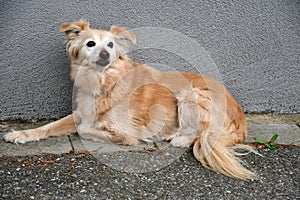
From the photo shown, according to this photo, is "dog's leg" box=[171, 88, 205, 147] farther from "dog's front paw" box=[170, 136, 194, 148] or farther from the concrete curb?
the concrete curb

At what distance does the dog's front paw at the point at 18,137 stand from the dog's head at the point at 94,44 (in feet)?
2.49

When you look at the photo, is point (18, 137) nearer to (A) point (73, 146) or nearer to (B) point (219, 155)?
(A) point (73, 146)

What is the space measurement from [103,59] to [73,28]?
1.27ft

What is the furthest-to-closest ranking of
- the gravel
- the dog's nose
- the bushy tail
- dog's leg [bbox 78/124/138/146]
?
dog's leg [bbox 78/124/138/146]
the dog's nose
the bushy tail
the gravel

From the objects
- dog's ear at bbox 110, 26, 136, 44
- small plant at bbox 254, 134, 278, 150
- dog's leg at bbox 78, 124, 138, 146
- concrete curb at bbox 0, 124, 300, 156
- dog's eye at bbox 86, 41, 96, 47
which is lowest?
concrete curb at bbox 0, 124, 300, 156

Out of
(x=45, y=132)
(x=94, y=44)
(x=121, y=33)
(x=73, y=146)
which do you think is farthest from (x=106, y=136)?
(x=121, y=33)

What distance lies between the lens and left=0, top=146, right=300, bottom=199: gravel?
8.61 feet

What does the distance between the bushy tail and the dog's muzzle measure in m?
1.00

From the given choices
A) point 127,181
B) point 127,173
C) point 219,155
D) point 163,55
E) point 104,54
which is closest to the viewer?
point 127,181

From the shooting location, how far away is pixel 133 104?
11.3 feet

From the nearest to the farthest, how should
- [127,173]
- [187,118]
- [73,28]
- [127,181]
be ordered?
1. [127,181]
2. [127,173]
3. [73,28]
4. [187,118]

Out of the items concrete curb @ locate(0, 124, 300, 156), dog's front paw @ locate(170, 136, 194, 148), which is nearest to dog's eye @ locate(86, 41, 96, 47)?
concrete curb @ locate(0, 124, 300, 156)

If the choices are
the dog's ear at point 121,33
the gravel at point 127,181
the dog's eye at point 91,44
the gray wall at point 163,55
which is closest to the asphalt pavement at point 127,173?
the gravel at point 127,181

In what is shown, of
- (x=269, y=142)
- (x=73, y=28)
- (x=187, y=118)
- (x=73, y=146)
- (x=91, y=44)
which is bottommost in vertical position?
(x=73, y=146)
